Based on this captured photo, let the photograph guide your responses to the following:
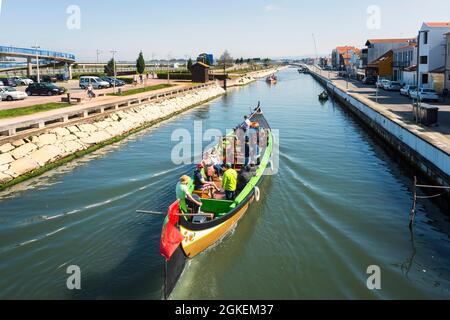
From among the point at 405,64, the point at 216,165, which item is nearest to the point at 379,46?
the point at 405,64

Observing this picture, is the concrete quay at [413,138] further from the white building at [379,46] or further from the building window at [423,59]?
the white building at [379,46]

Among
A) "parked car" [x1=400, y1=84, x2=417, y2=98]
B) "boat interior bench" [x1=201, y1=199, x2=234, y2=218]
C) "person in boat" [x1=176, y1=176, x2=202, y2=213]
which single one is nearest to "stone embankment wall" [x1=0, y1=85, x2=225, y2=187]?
"person in boat" [x1=176, y1=176, x2=202, y2=213]

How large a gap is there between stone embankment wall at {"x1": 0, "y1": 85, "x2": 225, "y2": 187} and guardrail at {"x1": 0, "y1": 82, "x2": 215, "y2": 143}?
537mm

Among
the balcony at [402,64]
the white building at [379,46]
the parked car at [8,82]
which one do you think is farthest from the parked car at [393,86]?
the parked car at [8,82]

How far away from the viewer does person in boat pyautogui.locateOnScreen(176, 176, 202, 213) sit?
14.1 meters

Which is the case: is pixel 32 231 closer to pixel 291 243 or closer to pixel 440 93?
pixel 291 243

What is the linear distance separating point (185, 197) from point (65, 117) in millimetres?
18984

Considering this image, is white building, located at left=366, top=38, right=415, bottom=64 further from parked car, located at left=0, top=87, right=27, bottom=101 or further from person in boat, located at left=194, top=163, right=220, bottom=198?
person in boat, located at left=194, top=163, right=220, bottom=198

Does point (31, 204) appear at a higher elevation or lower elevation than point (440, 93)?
lower

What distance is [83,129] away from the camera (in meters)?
30.4

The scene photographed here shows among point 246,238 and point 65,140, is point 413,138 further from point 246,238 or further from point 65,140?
point 65,140

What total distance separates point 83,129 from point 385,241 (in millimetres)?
22910

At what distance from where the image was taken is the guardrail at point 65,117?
78.7 ft
